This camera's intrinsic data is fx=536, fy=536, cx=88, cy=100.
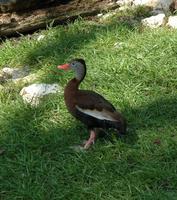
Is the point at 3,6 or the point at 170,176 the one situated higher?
the point at 3,6

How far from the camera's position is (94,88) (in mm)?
5250

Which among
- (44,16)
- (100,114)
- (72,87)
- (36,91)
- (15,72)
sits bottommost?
(15,72)

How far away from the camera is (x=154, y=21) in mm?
6531

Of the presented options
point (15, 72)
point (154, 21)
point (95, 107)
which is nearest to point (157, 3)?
point (154, 21)

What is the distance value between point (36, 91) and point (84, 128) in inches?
31.2

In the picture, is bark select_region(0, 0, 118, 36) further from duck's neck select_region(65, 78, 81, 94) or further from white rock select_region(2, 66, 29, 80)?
duck's neck select_region(65, 78, 81, 94)

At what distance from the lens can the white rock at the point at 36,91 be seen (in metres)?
5.09

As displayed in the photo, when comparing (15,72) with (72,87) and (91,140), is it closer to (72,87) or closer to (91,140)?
(72,87)

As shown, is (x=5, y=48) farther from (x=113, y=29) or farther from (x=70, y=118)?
(x=70, y=118)

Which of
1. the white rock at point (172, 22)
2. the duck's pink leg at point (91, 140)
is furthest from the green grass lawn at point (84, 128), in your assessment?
the white rock at point (172, 22)

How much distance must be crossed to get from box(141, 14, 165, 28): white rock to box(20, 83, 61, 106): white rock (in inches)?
68.9

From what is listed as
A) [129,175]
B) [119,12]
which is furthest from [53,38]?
[129,175]

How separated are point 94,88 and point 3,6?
193 centimetres

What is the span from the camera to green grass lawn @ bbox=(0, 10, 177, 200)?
12.8 feet
